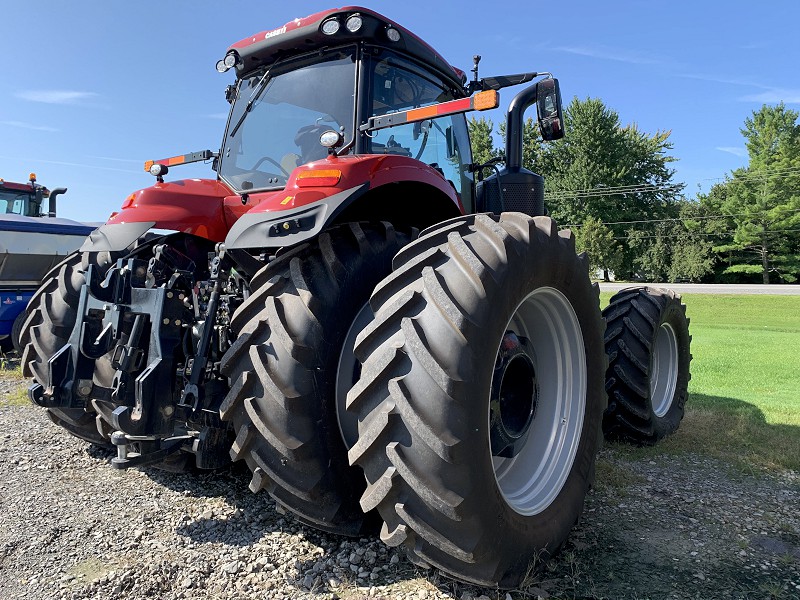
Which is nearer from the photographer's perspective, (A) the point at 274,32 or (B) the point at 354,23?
(B) the point at 354,23

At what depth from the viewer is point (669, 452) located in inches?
161

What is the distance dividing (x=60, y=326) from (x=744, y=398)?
6.44 metres

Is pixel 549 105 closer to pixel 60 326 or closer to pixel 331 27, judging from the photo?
pixel 331 27

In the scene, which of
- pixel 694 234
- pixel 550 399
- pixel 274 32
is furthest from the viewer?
pixel 694 234

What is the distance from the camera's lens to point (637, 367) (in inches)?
159

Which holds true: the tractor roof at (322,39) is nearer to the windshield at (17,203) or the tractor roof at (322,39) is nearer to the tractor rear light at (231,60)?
the tractor rear light at (231,60)

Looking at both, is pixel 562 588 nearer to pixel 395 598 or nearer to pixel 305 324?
pixel 395 598

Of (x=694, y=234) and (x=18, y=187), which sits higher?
(x=694, y=234)

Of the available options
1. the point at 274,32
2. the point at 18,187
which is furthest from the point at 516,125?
the point at 18,187

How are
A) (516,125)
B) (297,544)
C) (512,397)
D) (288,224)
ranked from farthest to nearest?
1. (516,125)
2. (512,397)
3. (297,544)
4. (288,224)

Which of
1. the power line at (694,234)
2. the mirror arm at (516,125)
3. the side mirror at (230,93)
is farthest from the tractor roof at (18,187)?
the power line at (694,234)

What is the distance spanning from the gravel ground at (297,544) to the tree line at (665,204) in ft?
120

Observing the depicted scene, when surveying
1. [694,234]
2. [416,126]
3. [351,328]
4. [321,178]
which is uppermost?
[694,234]

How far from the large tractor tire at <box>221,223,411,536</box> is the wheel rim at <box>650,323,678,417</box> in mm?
3330
